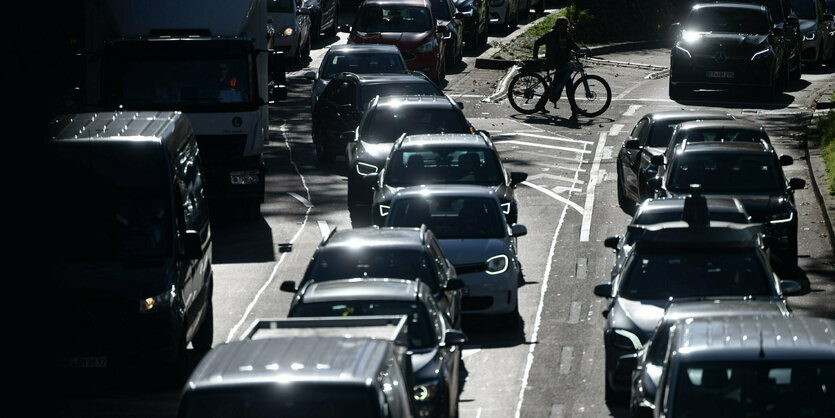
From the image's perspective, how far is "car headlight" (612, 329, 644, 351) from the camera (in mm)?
12484

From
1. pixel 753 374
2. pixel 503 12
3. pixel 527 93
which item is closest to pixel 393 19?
pixel 527 93

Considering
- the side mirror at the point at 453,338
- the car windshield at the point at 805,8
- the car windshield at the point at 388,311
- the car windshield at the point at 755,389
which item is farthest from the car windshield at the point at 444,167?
the car windshield at the point at 805,8

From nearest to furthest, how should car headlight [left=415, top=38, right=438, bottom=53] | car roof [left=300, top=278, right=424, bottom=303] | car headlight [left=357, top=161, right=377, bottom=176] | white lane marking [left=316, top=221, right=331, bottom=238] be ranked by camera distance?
1. car roof [left=300, top=278, right=424, bottom=303]
2. white lane marking [left=316, top=221, right=331, bottom=238]
3. car headlight [left=357, top=161, right=377, bottom=176]
4. car headlight [left=415, top=38, right=438, bottom=53]

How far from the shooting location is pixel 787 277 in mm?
17906

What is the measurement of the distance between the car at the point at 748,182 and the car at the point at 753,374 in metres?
8.67

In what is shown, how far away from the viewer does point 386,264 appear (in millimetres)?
13477

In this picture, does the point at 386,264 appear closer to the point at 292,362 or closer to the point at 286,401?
the point at 292,362

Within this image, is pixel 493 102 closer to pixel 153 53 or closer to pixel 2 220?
pixel 153 53

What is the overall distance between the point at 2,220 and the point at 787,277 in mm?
9298

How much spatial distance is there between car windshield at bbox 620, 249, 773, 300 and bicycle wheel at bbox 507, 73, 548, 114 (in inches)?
676

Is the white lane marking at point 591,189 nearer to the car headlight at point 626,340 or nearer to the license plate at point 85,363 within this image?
the car headlight at point 626,340

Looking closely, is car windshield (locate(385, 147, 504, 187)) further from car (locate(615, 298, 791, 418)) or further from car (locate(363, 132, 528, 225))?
Answer: car (locate(615, 298, 791, 418))

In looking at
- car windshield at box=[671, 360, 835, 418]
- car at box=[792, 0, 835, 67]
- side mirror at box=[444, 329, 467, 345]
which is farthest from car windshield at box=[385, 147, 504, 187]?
car at box=[792, 0, 835, 67]

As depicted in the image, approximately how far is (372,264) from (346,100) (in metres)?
12.3
